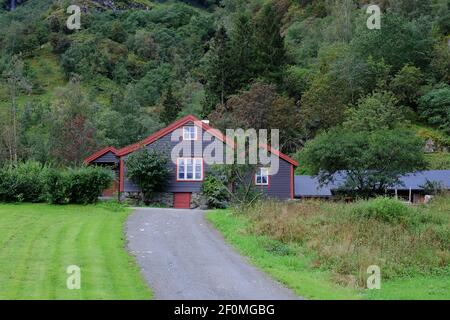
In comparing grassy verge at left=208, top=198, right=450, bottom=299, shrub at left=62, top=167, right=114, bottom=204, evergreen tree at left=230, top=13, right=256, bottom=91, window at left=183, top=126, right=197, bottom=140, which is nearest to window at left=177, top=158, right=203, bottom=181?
window at left=183, top=126, right=197, bottom=140

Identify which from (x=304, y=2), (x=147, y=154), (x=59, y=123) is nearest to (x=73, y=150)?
(x=59, y=123)

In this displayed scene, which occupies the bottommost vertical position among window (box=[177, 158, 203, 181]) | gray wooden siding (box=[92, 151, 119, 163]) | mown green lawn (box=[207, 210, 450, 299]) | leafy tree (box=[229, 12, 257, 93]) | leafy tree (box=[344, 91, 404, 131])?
mown green lawn (box=[207, 210, 450, 299])

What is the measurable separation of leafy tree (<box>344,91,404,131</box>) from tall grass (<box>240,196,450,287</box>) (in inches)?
1062

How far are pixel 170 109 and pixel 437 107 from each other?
31.8 m

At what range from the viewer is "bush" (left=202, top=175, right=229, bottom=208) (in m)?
38.2

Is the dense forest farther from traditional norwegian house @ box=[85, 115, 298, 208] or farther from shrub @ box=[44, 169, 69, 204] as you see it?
shrub @ box=[44, 169, 69, 204]

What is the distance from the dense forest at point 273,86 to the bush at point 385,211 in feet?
54.2

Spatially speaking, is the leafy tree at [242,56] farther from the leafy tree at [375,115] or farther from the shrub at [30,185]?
the shrub at [30,185]

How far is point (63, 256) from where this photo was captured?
16.2 m

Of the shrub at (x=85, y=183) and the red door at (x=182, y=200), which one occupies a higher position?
the shrub at (x=85, y=183)

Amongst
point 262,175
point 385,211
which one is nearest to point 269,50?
point 262,175

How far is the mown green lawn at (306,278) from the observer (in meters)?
12.7

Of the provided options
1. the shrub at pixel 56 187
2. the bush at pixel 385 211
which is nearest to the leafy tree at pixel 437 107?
the bush at pixel 385 211

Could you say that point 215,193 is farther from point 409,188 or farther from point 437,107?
point 437,107
